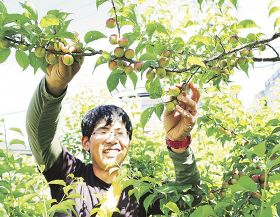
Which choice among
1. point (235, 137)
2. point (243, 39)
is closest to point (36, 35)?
point (243, 39)

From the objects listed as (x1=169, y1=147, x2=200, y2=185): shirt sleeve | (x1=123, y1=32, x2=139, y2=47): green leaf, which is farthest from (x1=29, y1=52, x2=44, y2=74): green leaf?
(x1=169, y1=147, x2=200, y2=185): shirt sleeve

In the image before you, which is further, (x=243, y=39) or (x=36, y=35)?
(x=243, y=39)

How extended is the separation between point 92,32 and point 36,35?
173mm

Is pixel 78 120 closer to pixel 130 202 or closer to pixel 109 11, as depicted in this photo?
pixel 130 202

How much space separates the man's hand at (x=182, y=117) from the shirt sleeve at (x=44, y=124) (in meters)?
0.44

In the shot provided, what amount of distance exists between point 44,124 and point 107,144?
38 centimetres

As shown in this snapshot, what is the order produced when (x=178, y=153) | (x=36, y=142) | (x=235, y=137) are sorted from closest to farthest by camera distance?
(x=178, y=153) → (x=36, y=142) → (x=235, y=137)

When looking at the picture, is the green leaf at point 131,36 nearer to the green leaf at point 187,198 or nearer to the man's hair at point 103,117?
the green leaf at point 187,198

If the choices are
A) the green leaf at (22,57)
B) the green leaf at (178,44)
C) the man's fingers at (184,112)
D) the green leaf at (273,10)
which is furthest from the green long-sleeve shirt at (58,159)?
the green leaf at (273,10)

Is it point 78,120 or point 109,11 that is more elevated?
point 109,11

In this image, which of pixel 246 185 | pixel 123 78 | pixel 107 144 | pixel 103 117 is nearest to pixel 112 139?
pixel 107 144

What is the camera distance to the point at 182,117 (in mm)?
1436

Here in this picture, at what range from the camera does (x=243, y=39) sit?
54.1 inches

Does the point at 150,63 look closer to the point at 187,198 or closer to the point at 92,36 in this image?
the point at 92,36
